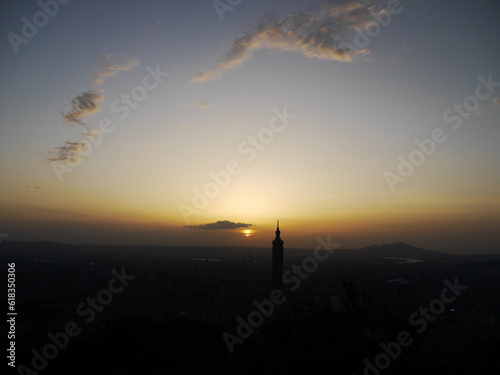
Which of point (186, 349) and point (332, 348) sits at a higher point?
point (332, 348)

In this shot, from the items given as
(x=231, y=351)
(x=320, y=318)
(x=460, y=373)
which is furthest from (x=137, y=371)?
(x=460, y=373)

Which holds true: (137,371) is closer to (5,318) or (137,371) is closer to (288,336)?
(288,336)

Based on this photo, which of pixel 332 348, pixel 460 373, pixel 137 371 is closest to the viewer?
pixel 332 348

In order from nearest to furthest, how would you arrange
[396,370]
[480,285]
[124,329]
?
[396,370], [124,329], [480,285]

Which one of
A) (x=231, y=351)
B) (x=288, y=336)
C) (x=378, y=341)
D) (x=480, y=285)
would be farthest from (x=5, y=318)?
(x=480, y=285)

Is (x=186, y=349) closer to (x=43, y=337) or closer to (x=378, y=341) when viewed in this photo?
(x=43, y=337)

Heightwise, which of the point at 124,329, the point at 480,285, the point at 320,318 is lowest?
the point at 480,285

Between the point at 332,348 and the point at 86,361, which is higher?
the point at 332,348

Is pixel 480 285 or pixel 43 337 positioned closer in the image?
pixel 43 337

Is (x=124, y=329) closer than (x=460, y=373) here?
No
